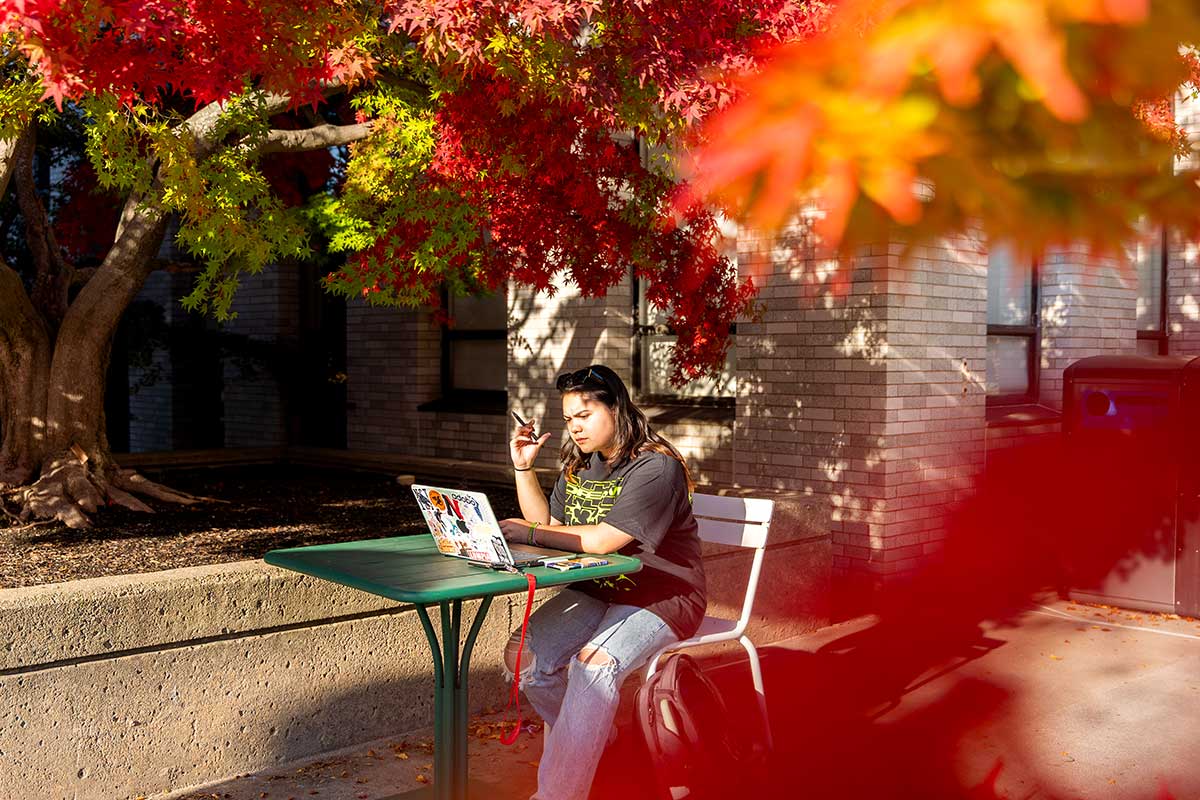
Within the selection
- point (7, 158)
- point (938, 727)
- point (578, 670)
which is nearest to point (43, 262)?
point (7, 158)

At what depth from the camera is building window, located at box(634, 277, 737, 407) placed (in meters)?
9.05

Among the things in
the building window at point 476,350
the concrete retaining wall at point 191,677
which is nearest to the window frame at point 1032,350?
the building window at point 476,350

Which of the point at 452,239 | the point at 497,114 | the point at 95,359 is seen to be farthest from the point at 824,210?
the point at 95,359

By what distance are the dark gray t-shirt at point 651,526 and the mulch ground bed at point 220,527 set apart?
2.20m

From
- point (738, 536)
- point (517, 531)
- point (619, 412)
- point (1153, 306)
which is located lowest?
point (738, 536)

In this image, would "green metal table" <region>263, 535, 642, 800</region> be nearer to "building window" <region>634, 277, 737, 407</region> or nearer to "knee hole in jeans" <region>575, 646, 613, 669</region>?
"knee hole in jeans" <region>575, 646, 613, 669</region>

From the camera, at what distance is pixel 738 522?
210 inches

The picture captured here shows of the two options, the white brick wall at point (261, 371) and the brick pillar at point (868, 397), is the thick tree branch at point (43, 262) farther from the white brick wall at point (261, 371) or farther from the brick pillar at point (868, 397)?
the white brick wall at point (261, 371)

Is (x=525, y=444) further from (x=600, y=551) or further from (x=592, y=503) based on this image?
(x=600, y=551)

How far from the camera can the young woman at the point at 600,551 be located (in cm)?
416

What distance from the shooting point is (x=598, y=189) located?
657 cm

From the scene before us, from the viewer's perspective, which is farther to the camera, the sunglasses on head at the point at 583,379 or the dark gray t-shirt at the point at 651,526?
the sunglasses on head at the point at 583,379

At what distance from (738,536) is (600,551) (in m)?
1.15

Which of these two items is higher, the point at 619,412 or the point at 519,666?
the point at 619,412
